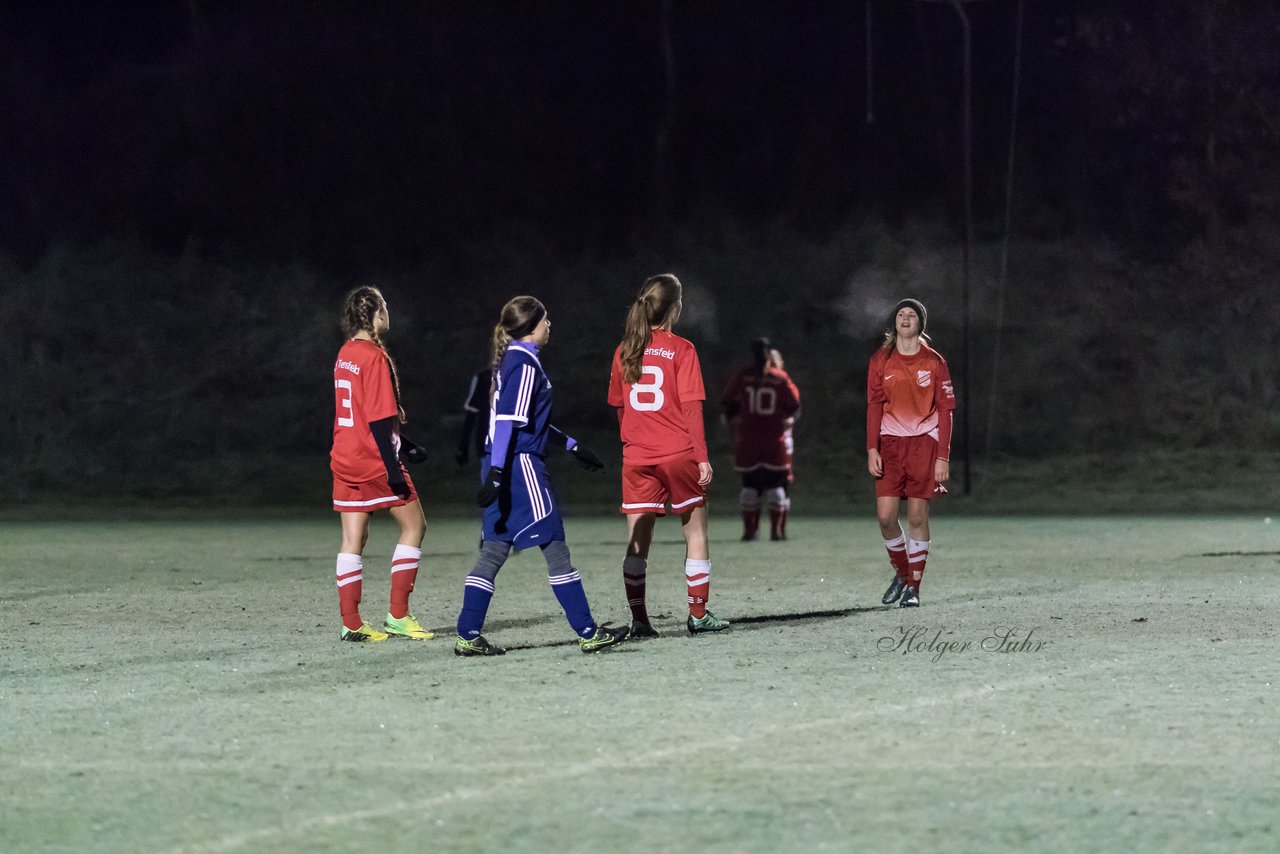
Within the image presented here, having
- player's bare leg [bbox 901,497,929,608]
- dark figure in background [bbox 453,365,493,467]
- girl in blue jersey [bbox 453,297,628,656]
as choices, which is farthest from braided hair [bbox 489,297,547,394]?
dark figure in background [bbox 453,365,493,467]

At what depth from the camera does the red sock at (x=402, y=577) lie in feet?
31.5

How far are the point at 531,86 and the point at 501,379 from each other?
4026cm

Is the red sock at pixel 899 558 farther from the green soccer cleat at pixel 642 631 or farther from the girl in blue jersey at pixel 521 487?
the girl in blue jersey at pixel 521 487

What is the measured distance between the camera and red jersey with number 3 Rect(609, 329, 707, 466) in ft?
30.3

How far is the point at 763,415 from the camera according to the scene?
18828 mm

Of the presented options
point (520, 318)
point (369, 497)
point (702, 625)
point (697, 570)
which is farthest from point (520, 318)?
point (702, 625)

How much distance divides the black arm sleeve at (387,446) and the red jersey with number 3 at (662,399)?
1123mm

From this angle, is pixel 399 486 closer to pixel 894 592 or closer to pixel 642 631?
pixel 642 631

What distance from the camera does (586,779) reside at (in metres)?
5.57

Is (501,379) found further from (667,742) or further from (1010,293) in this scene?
(1010,293)

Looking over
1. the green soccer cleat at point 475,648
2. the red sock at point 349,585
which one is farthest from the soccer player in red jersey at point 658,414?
the red sock at point 349,585

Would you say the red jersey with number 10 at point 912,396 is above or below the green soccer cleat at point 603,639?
above

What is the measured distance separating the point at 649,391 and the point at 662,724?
2959mm

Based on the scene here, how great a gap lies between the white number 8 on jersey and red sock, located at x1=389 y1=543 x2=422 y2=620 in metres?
1.45
